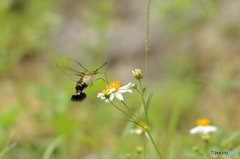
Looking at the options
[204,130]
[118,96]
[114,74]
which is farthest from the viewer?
[114,74]

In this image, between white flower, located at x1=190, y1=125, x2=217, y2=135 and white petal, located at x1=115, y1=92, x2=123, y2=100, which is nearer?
white petal, located at x1=115, y1=92, x2=123, y2=100

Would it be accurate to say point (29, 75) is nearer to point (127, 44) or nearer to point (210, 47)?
point (127, 44)

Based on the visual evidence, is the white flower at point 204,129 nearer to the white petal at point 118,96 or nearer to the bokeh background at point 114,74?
the bokeh background at point 114,74

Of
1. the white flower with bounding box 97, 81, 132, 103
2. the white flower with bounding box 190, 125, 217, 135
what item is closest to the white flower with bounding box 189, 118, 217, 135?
the white flower with bounding box 190, 125, 217, 135

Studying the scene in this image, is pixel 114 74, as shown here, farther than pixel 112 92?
Yes

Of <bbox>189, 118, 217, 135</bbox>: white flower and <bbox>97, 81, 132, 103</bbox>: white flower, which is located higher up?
<bbox>189, 118, 217, 135</bbox>: white flower

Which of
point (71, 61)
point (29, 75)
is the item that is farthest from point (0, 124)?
point (29, 75)

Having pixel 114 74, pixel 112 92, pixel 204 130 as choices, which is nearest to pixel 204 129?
pixel 204 130

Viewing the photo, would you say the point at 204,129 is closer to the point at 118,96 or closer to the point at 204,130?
the point at 204,130

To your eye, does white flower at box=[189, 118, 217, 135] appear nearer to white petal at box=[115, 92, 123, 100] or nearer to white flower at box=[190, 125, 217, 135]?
white flower at box=[190, 125, 217, 135]
